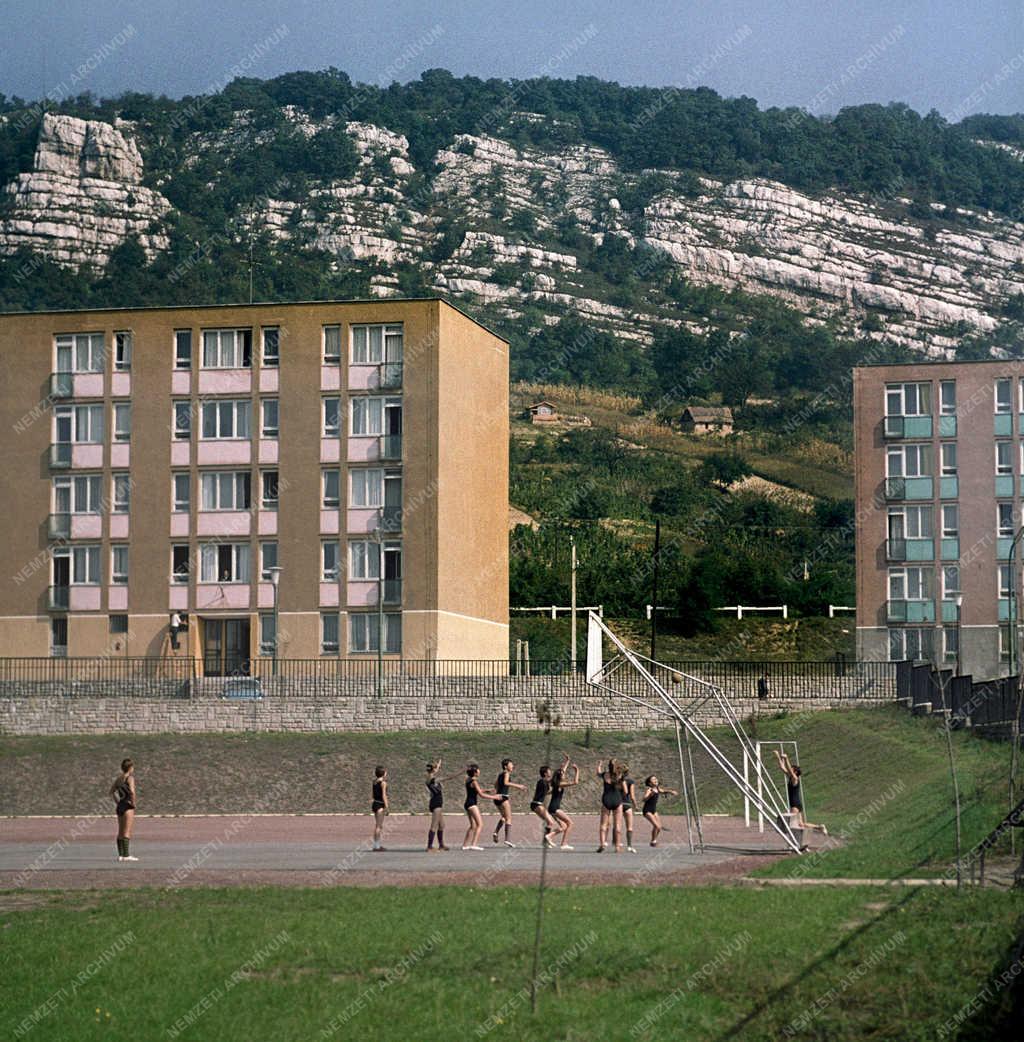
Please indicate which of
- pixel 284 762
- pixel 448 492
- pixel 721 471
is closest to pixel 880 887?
pixel 284 762

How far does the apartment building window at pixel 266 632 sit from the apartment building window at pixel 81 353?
41.6 ft

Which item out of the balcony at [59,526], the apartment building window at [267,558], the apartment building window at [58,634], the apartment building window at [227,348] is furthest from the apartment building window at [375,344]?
the apartment building window at [58,634]

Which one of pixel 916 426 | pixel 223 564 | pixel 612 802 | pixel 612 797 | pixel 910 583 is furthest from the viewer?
pixel 916 426

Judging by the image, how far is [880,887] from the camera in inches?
995

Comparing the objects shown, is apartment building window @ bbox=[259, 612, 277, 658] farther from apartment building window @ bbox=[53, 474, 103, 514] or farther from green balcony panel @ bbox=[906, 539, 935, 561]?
green balcony panel @ bbox=[906, 539, 935, 561]

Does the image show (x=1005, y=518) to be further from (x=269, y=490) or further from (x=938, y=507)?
(x=269, y=490)

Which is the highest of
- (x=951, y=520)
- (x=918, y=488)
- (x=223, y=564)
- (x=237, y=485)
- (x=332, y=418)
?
(x=332, y=418)

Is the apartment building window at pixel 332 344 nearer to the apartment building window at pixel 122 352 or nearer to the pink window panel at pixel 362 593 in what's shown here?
the apartment building window at pixel 122 352

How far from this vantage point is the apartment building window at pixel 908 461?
81.8 m

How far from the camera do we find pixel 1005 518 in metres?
80.2

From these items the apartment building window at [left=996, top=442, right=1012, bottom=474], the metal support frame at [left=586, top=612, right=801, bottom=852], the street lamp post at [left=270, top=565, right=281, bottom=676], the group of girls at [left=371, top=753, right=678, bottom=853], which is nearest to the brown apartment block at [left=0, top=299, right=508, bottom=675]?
the street lamp post at [left=270, top=565, right=281, bottom=676]

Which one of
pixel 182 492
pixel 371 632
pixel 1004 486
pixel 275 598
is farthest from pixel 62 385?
pixel 1004 486

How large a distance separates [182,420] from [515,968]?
55889 mm

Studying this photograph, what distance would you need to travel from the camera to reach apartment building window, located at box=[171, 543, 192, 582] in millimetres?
73188
